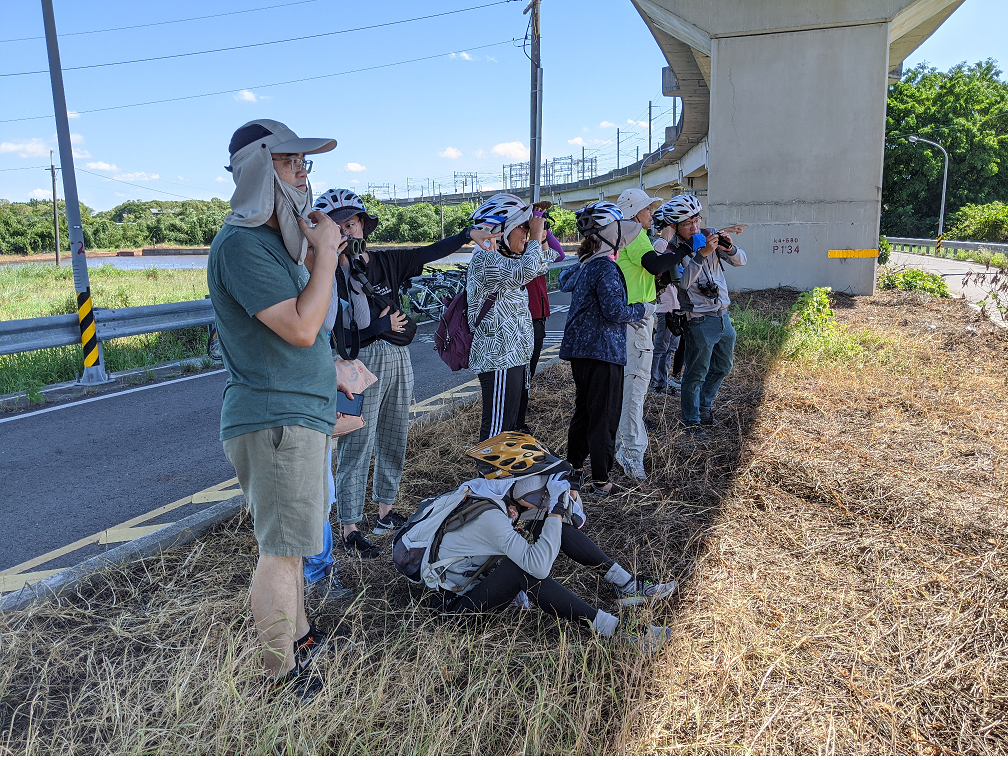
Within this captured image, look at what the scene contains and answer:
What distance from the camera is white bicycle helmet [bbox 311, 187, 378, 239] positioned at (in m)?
3.71

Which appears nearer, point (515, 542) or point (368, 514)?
point (515, 542)

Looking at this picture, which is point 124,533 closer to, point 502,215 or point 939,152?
point 502,215

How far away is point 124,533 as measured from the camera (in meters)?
4.21

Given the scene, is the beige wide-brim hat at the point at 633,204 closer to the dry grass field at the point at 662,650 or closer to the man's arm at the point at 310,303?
the dry grass field at the point at 662,650

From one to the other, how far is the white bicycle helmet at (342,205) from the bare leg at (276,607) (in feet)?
6.43

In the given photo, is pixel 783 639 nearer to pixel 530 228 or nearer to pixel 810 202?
pixel 530 228

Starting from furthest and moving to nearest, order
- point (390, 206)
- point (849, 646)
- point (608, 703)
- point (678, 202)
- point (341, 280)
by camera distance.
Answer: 1. point (390, 206)
2. point (678, 202)
3. point (341, 280)
4. point (849, 646)
5. point (608, 703)

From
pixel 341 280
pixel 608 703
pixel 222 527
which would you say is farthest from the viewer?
pixel 222 527

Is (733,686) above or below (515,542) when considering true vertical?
below

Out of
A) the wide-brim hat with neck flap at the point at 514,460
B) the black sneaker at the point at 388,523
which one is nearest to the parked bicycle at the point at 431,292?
the black sneaker at the point at 388,523

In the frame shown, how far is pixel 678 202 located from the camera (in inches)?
213

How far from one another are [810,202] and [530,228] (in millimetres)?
12980

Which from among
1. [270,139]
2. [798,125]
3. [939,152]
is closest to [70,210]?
[270,139]

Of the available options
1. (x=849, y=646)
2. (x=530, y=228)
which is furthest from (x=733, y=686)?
(x=530, y=228)
